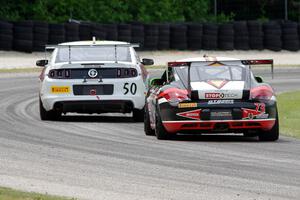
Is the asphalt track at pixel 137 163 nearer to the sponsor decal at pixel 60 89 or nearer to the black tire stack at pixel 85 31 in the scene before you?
the sponsor decal at pixel 60 89

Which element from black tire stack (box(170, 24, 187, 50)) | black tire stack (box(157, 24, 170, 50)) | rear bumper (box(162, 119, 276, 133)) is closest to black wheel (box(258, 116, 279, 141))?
rear bumper (box(162, 119, 276, 133))

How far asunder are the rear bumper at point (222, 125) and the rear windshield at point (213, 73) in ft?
2.67

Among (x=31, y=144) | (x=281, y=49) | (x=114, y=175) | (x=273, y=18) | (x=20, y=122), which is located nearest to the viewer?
(x=114, y=175)

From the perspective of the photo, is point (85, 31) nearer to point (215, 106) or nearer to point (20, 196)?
point (215, 106)

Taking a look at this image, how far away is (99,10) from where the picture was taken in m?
49.4

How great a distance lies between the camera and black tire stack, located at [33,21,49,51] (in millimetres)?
41469

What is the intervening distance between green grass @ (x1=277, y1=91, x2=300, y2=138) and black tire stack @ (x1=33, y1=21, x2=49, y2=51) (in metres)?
14.8

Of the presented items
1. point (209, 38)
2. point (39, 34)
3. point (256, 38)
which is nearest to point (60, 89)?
point (39, 34)

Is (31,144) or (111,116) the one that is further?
(111,116)

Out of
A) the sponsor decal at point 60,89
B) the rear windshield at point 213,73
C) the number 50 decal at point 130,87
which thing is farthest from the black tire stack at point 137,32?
the rear windshield at point 213,73

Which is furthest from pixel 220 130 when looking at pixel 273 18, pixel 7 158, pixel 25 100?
pixel 273 18

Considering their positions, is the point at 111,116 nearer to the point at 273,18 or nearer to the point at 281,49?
the point at 281,49

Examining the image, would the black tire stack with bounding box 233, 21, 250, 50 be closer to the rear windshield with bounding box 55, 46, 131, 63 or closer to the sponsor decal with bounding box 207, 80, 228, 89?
the rear windshield with bounding box 55, 46, 131, 63

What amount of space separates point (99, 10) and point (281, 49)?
788 cm
